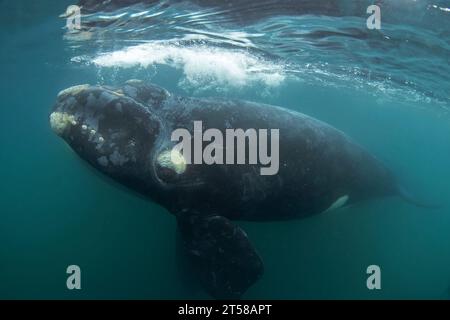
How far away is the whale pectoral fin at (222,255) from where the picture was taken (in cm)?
829

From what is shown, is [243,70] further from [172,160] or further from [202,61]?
[172,160]

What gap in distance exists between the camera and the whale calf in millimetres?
7941

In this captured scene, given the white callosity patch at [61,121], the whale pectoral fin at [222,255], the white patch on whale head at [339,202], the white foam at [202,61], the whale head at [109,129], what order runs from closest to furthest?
the whale head at [109,129], the white callosity patch at [61,121], the whale pectoral fin at [222,255], the white patch on whale head at [339,202], the white foam at [202,61]

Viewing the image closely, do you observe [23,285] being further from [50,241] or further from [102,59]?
[102,59]

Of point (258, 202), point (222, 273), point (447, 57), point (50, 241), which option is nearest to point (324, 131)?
point (258, 202)

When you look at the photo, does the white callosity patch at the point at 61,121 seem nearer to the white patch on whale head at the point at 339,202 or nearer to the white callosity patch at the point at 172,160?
the white callosity patch at the point at 172,160

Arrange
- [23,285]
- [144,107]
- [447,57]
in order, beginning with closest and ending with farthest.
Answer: [144,107] → [447,57] → [23,285]

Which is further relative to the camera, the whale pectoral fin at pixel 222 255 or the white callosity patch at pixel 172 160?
the whale pectoral fin at pixel 222 255

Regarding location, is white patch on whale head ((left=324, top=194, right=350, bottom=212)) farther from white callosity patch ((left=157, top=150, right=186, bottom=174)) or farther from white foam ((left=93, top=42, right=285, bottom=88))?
white foam ((left=93, top=42, right=285, bottom=88))

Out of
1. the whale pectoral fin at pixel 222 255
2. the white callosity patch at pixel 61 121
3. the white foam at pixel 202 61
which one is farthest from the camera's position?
the white foam at pixel 202 61

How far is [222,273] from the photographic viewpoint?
8.38 metres

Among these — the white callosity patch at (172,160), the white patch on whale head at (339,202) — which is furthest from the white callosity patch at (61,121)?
the white patch on whale head at (339,202)

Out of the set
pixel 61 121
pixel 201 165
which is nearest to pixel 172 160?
pixel 201 165
